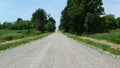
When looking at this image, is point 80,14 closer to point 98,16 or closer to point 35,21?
point 98,16

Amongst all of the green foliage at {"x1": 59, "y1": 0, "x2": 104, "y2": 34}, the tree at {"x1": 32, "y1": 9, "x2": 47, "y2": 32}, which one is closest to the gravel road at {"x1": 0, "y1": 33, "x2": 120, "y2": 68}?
the green foliage at {"x1": 59, "y1": 0, "x2": 104, "y2": 34}

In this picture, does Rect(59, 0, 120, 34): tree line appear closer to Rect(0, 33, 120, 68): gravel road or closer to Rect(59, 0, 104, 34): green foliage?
Rect(59, 0, 104, 34): green foliage

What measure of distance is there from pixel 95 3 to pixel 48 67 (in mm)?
61792

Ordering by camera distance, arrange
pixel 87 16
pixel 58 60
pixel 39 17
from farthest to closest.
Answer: pixel 39 17, pixel 87 16, pixel 58 60

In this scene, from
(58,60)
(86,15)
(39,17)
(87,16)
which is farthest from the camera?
(39,17)

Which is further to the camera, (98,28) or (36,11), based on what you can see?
(36,11)

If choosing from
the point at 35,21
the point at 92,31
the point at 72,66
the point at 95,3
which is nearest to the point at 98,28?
the point at 92,31

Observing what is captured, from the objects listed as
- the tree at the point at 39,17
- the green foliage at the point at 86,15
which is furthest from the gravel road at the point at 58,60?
the tree at the point at 39,17

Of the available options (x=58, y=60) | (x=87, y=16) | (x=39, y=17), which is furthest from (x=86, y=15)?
(x=39, y=17)

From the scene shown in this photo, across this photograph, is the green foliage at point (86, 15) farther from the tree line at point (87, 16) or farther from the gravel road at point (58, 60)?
the gravel road at point (58, 60)

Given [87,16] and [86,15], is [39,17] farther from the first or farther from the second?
[87,16]

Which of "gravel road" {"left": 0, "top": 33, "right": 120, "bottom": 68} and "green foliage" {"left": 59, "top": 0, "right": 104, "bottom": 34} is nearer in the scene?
"gravel road" {"left": 0, "top": 33, "right": 120, "bottom": 68}

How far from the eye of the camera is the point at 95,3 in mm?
73125

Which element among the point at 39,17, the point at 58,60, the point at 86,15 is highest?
the point at 86,15
